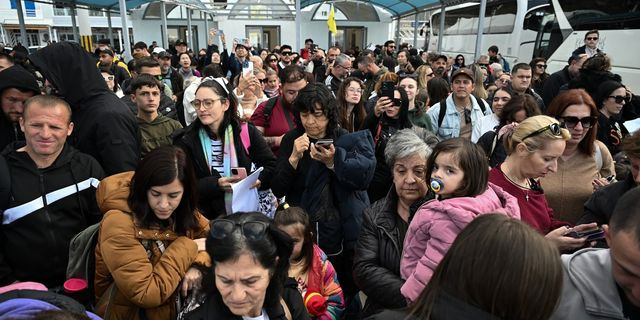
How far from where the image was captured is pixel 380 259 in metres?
2.23

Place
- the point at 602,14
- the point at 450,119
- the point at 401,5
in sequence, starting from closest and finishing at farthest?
the point at 450,119 → the point at 602,14 → the point at 401,5

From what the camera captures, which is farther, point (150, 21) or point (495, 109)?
point (150, 21)

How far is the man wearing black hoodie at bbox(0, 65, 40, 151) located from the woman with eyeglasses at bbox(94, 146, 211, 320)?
58.9 inches

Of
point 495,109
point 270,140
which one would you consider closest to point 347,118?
point 270,140

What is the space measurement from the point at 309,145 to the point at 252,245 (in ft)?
4.26

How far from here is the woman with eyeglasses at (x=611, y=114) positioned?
4102 millimetres

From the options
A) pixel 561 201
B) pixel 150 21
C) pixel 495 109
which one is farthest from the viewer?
pixel 150 21

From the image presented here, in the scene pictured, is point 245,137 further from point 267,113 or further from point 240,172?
point 267,113

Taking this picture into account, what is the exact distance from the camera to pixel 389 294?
207 cm

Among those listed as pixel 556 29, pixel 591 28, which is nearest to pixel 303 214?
pixel 591 28

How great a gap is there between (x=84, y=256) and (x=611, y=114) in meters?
4.93

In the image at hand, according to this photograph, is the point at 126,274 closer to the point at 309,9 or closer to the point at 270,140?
the point at 270,140

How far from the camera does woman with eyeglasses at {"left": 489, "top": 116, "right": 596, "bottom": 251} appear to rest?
2359 millimetres

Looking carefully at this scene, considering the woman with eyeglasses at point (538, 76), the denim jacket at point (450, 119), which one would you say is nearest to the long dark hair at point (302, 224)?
the denim jacket at point (450, 119)
